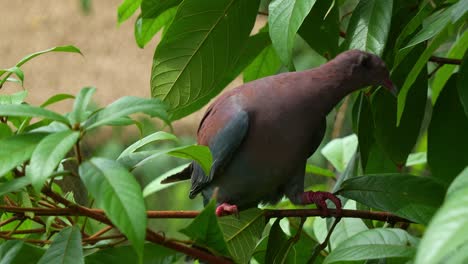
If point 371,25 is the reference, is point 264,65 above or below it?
below

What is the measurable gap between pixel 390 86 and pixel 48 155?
2.46 feet

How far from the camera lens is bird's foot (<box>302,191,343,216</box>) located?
1.37 m

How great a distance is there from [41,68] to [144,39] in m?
5.13

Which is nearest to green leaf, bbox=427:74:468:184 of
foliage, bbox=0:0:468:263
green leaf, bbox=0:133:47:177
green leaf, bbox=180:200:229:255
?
foliage, bbox=0:0:468:263

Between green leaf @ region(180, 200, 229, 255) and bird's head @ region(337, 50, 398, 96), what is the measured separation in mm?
464

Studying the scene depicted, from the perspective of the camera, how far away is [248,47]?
1584 millimetres

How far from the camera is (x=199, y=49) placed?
1.44 metres

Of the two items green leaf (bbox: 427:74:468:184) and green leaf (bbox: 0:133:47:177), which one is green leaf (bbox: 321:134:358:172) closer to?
green leaf (bbox: 427:74:468:184)

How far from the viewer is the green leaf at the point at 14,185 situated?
38.4 inches

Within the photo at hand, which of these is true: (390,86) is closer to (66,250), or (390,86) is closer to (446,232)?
(66,250)

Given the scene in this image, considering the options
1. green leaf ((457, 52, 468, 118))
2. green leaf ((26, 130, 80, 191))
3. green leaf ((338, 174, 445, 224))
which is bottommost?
green leaf ((338, 174, 445, 224))

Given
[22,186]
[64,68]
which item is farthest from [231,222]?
[64,68]

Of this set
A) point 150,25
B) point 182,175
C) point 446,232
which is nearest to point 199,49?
point 150,25

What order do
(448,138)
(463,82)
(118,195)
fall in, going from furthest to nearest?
(448,138), (463,82), (118,195)
